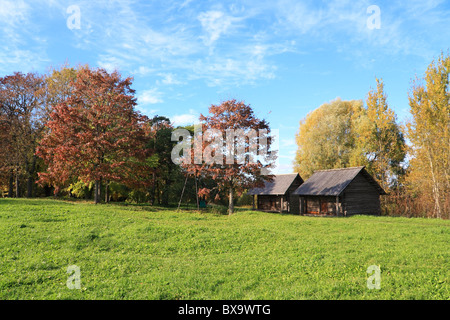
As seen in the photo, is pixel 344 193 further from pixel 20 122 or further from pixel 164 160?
pixel 20 122

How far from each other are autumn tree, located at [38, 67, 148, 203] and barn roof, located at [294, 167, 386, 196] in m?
20.2

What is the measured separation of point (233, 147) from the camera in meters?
29.1

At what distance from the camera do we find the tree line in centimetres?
3008

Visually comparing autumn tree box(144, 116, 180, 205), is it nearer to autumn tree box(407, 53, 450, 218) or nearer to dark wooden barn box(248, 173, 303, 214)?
dark wooden barn box(248, 173, 303, 214)

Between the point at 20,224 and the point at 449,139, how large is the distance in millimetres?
37319

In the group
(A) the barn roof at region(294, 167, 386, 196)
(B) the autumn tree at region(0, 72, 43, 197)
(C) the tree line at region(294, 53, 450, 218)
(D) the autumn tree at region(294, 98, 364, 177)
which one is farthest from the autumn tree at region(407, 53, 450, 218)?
(B) the autumn tree at region(0, 72, 43, 197)

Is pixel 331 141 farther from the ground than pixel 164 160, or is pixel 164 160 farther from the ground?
pixel 331 141

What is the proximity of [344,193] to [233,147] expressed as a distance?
13.7 m

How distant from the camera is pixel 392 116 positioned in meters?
40.3

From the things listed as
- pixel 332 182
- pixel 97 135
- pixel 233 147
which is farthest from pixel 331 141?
pixel 97 135
